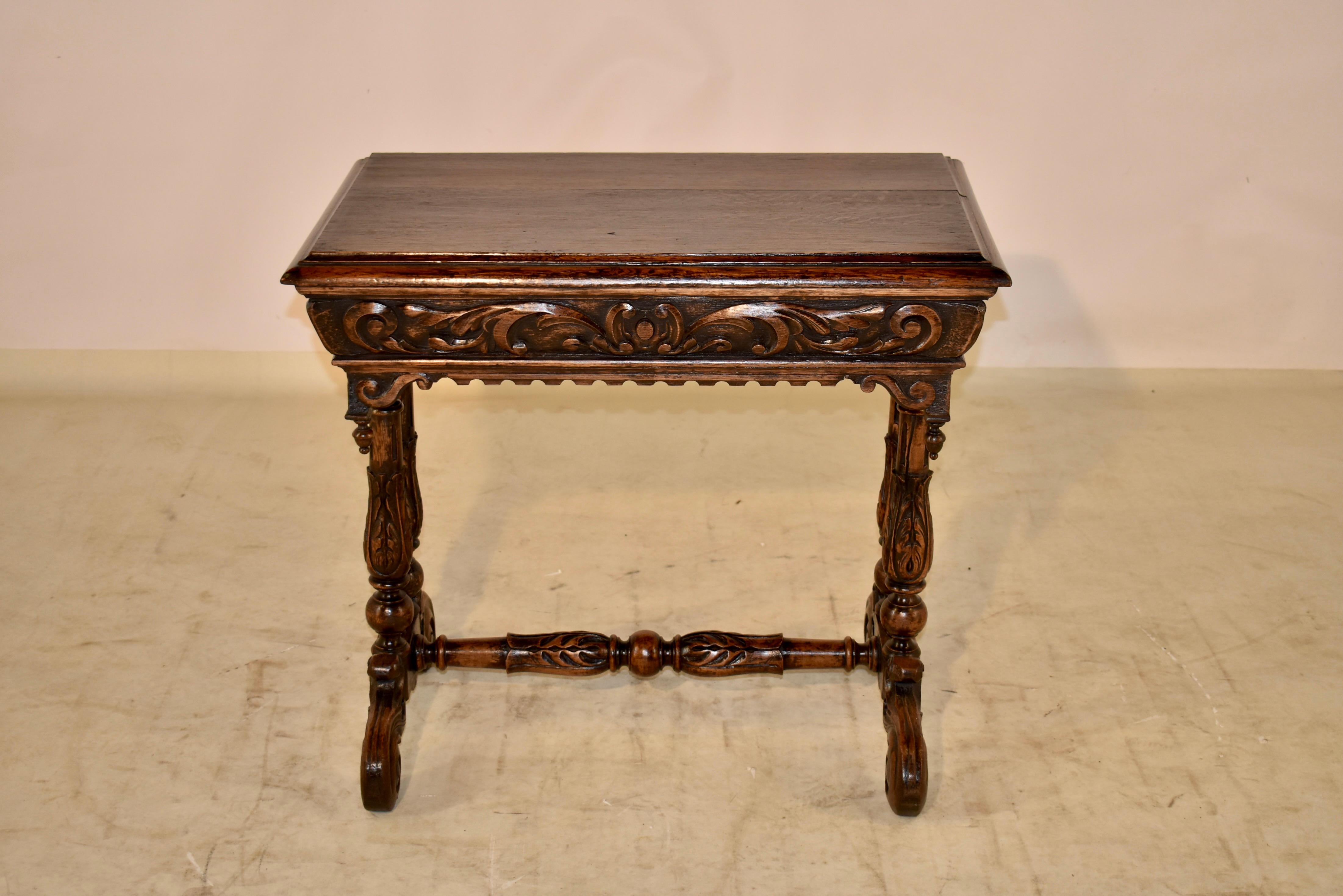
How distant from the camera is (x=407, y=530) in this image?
3162 millimetres

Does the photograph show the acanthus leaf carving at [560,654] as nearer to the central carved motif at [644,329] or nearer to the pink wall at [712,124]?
the central carved motif at [644,329]

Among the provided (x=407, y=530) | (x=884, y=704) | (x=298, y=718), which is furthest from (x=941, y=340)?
(x=298, y=718)

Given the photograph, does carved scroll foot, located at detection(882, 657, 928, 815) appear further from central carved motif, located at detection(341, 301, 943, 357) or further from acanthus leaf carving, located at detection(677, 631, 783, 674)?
central carved motif, located at detection(341, 301, 943, 357)

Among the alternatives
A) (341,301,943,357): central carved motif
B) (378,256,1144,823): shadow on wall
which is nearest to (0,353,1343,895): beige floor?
(378,256,1144,823): shadow on wall

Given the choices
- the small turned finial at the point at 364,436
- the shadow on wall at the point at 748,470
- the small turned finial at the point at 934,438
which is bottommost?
the shadow on wall at the point at 748,470

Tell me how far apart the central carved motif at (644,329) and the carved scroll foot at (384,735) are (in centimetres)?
82

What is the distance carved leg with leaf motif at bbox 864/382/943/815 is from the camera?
2992mm

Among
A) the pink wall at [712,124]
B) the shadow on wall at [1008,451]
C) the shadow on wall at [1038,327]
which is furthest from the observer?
the shadow on wall at [1038,327]

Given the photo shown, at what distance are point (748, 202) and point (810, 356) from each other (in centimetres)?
45

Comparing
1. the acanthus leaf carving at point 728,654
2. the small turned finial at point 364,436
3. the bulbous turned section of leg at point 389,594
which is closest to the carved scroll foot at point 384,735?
the bulbous turned section of leg at point 389,594

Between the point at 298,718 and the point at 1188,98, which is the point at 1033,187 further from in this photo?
the point at 298,718

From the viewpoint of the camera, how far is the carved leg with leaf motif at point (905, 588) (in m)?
2.99

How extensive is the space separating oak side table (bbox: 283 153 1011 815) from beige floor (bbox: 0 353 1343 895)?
0.17 metres

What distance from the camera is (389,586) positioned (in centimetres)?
Answer: 319
